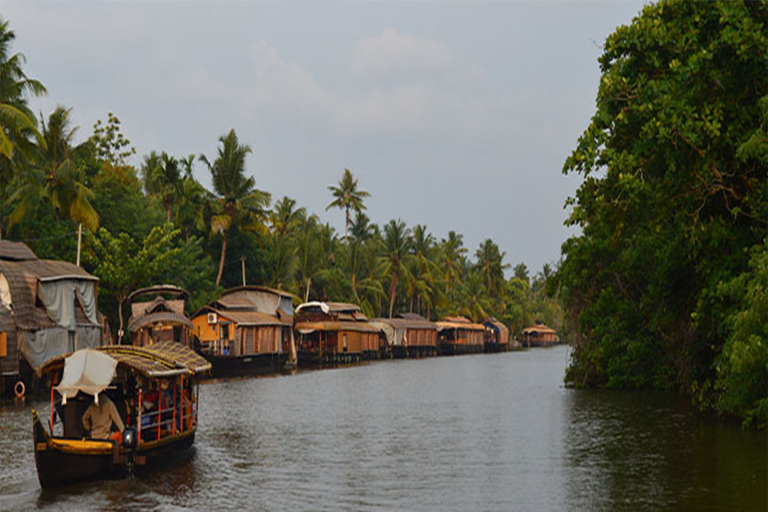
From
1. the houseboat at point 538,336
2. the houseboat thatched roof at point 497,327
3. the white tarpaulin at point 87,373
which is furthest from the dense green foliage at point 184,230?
the houseboat at point 538,336

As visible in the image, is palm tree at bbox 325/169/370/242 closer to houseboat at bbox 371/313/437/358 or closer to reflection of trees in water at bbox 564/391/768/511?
houseboat at bbox 371/313/437/358

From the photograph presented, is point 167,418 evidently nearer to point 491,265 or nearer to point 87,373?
point 87,373

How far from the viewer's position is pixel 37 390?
35438 mm

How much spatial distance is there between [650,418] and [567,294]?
7648 millimetres

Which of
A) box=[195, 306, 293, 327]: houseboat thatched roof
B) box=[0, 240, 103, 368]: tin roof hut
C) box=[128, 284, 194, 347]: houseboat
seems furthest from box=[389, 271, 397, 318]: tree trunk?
box=[0, 240, 103, 368]: tin roof hut

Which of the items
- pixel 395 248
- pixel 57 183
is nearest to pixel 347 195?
pixel 395 248

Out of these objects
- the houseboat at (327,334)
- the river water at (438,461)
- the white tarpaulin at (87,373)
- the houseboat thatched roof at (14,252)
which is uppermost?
the houseboat thatched roof at (14,252)

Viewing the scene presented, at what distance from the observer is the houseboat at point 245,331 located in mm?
51094

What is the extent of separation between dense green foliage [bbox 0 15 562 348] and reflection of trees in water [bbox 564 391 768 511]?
24.5m

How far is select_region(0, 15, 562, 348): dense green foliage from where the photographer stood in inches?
1695

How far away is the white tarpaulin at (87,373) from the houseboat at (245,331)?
33.4 meters

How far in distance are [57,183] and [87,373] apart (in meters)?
29.1

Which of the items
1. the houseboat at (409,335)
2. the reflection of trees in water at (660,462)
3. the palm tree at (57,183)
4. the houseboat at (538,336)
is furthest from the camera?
the houseboat at (538,336)

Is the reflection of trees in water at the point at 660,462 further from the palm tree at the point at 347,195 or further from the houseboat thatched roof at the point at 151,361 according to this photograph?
the palm tree at the point at 347,195
